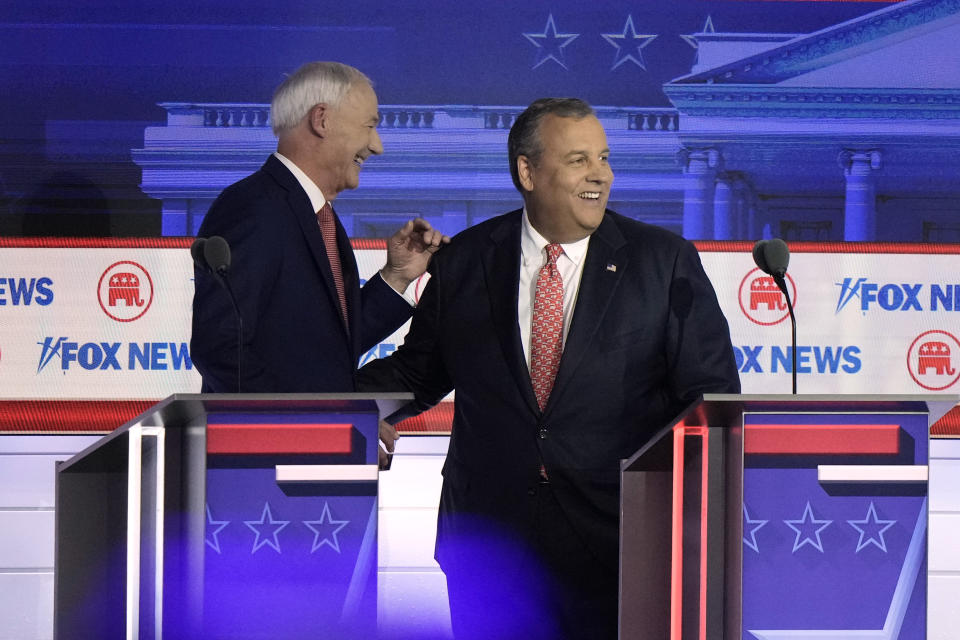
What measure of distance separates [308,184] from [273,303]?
36 centimetres

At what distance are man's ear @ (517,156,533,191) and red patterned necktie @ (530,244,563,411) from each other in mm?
258

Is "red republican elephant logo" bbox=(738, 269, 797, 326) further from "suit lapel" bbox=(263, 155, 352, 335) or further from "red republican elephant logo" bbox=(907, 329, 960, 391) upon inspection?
"suit lapel" bbox=(263, 155, 352, 335)

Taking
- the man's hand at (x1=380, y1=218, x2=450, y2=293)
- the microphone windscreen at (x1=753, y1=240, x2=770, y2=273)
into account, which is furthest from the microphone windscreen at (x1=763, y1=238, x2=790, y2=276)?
the man's hand at (x1=380, y1=218, x2=450, y2=293)

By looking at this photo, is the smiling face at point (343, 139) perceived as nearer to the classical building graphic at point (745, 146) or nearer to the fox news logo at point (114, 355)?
the classical building graphic at point (745, 146)

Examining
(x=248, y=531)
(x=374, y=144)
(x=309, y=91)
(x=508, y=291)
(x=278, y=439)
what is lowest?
(x=248, y=531)

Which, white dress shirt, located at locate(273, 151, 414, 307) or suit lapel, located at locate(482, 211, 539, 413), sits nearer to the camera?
suit lapel, located at locate(482, 211, 539, 413)

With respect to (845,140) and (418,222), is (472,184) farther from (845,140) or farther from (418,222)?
(845,140)

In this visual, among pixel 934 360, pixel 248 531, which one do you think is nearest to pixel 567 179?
pixel 248 531

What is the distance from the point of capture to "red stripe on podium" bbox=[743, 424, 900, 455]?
1916 millimetres

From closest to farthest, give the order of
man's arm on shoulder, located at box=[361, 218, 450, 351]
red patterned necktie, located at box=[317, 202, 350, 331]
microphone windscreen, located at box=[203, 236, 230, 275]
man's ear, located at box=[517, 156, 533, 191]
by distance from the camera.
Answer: microphone windscreen, located at box=[203, 236, 230, 275], man's ear, located at box=[517, 156, 533, 191], red patterned necktie, located at box=[317, 202, 350, 331], man's arm on shoulder, located at box=[361, 218, 450, 351]

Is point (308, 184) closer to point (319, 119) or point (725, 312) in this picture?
point (319, 119)

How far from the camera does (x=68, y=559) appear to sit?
6.39 feet

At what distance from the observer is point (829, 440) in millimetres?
1923

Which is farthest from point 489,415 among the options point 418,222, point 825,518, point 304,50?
point 304,50
